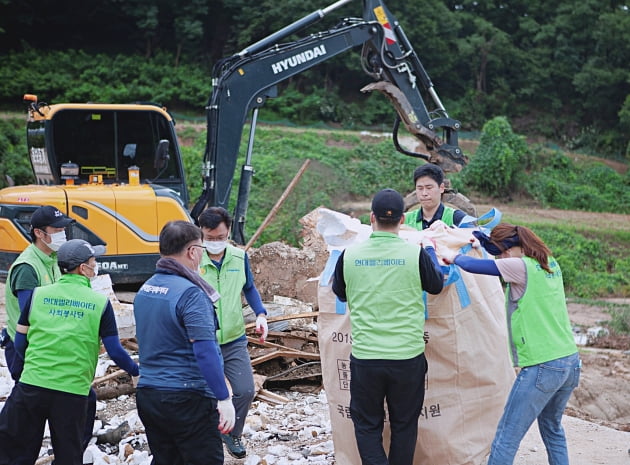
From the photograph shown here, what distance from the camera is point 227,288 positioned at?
531 centimetres

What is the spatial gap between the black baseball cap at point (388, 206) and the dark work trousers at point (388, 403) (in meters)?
0.80

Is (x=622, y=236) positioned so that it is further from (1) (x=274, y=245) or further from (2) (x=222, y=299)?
(2) (x=222, y=299)

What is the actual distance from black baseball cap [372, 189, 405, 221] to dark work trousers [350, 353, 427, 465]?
0.80 metres

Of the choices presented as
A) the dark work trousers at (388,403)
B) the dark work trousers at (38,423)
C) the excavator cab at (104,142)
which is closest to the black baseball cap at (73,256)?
the dark work trousers at (38,423)

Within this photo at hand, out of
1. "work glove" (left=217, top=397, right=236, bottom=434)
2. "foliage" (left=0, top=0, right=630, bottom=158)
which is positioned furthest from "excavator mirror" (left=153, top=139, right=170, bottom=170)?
"foliage" (left=0, top=0, right=630, bottom=158)

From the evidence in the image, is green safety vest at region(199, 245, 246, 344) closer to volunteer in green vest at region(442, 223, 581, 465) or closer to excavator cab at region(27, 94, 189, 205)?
volunteer in green vest at region(442, 223, 581, 465)

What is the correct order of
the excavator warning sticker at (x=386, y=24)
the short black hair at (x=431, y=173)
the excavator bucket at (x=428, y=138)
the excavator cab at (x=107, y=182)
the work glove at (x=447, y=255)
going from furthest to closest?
the excavator warning sticker at (x=386, y=24) < the excavator bucket at (x=428, y=138) < the excavator cab at (x=107, y=182) < the short black hair at (x=431, y=173) < the work glove at (x=447, y=255)

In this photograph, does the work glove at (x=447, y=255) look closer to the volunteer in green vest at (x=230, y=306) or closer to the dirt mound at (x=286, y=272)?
the volunteer in green vest at (x=230, y=306)

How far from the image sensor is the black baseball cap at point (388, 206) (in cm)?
437

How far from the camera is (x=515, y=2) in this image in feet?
140

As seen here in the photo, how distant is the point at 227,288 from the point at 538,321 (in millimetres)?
2071

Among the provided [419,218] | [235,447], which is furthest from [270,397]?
[419,218]

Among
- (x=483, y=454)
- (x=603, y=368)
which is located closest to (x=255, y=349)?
(x=483, y=454)

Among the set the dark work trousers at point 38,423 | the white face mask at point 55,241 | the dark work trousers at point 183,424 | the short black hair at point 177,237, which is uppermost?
the short black hair at point 177,237
